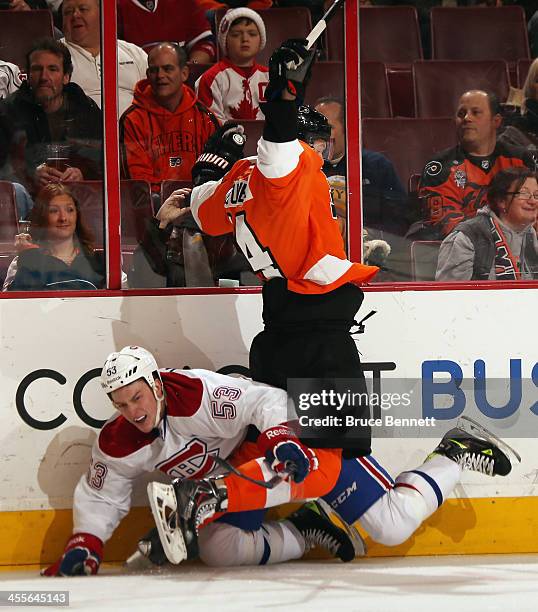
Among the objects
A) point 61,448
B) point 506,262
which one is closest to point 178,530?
point 61,448

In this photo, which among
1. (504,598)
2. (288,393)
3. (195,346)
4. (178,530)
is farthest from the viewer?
(195,346)

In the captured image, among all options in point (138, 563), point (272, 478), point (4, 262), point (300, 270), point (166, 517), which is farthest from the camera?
point (4, 262)

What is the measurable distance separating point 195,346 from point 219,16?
1033 millimetres

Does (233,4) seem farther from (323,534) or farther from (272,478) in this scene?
(323,534)

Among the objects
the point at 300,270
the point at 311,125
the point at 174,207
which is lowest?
the point at 300,270

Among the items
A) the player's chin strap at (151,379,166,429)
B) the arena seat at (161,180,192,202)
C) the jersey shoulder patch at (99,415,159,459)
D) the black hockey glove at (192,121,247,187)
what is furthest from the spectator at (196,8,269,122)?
the jersey shoulder patch at (99,415,159,459)

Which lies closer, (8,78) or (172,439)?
(172,439)

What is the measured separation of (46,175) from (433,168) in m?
1.21

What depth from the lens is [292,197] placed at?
3.07 meters

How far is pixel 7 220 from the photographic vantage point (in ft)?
11.2

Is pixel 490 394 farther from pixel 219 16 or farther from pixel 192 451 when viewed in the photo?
pixel 219 16

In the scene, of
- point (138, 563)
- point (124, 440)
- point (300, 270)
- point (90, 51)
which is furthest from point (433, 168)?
point (138, 563)

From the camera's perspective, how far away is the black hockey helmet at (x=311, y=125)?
3314mm

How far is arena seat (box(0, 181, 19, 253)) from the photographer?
3.42 meters
